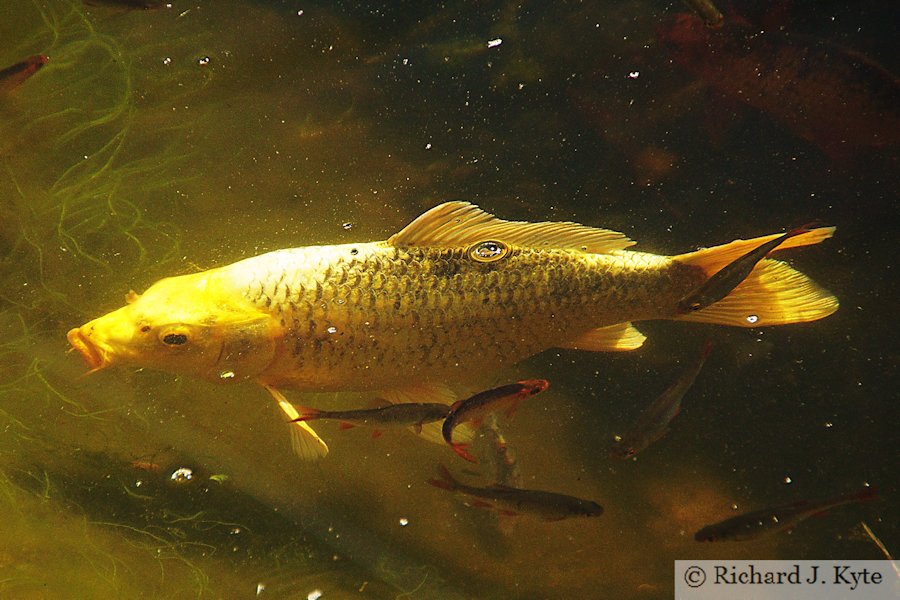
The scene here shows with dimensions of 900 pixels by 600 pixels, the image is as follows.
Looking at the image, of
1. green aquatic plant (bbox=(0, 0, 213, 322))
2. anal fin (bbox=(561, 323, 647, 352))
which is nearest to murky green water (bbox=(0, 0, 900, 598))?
green aquatic plant (bbox=(0, 0, 213, 322))

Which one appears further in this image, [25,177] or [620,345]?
[25,177]

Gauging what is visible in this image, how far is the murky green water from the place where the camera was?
311 cm

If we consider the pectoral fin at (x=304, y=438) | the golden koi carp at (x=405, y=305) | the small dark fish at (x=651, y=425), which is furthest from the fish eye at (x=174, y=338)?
the small dark fish at (x=651, y=425)

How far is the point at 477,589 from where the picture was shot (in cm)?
316

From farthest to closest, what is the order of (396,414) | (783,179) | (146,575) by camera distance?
(783,179), (146,575), (396,414)

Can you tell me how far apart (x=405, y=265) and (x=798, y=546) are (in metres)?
2.79

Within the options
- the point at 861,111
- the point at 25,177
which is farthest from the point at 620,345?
the point at 25,177

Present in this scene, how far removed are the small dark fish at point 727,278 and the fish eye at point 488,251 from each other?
31.7 inches

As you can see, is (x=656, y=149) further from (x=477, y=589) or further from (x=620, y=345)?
(x=477, y=589)

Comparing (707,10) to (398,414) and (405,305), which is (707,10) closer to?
(405,305)

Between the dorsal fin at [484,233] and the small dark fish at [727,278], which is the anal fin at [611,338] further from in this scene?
the dorsal fin at [484,233]

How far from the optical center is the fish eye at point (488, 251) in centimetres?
229

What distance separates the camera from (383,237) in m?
3.38

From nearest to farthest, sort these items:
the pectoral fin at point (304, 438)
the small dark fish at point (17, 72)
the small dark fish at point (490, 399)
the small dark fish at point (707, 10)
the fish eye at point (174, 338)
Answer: the small dark fish at point (490, 399) → the fish eye at point (174, 338) → the pectoral fin at point (304, 438) → the small dark fish at point (17, 72) → the small dark fish at point (707, 10)
